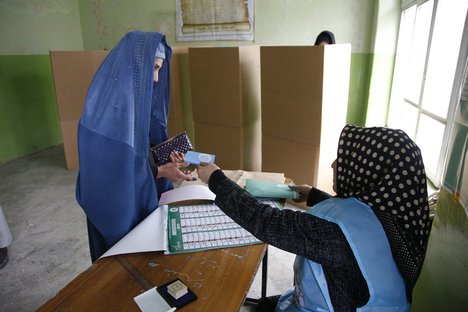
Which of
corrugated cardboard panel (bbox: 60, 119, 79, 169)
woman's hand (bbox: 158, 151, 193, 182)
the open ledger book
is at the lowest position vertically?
corrugated cardboard panel (bbox: 60, 119, 79, 169)

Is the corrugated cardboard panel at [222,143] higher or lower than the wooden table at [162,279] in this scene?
lower

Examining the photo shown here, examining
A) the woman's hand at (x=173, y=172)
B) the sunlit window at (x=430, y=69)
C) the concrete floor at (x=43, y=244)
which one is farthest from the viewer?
the sunlit window at (x=430, y=69)

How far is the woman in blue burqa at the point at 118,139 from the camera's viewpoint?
0.98 metres

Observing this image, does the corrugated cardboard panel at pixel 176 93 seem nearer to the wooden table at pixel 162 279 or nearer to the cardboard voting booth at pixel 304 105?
the cardboard voting booth at pixel 304 105

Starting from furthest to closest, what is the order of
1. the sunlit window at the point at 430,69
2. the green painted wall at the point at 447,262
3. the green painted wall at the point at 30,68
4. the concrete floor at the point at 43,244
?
the green painted wall at the point at 30,68 < the sunlit window at the point at 430,69 < the concrete floor at the point at 43,244 < the green painted wall at the point at 447,262

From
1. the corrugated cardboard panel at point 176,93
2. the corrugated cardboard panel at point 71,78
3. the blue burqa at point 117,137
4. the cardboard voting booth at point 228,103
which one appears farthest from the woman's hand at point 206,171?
the corrugated cardboard panel at point 71,78

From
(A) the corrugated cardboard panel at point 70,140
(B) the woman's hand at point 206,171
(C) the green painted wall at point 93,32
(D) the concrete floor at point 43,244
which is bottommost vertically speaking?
(D) the concrete floor at point 43,244

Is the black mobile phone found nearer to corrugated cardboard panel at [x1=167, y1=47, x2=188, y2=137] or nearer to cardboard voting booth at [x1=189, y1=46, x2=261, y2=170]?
cardboard voting booth at [x1=189, y1=46, x2=261, y2=170]

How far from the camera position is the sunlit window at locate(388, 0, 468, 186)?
2.01 metres

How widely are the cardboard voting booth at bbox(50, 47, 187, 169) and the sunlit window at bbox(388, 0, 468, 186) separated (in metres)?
2.15

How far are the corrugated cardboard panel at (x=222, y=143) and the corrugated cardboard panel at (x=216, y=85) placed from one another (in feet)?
0.22

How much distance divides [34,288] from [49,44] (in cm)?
372

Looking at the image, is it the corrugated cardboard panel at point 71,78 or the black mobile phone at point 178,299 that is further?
the corrugated cardboard panel at point 71,78

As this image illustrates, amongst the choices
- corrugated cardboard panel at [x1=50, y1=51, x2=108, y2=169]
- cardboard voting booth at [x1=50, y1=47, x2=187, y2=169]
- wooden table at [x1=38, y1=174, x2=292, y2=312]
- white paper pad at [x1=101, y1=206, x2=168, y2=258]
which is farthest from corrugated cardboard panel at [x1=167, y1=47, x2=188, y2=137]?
wooden table at [x1=38, y1=174, x2=292, y2=312]
